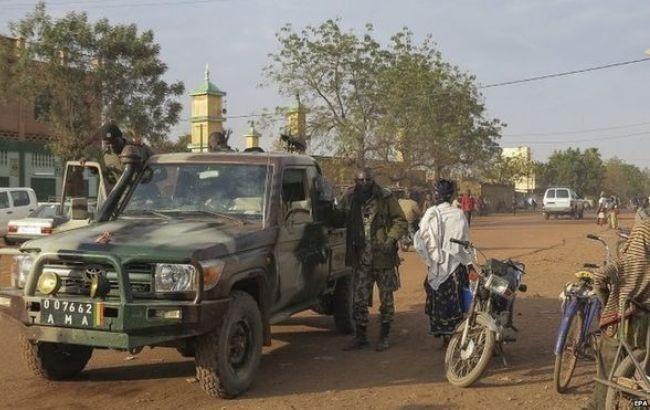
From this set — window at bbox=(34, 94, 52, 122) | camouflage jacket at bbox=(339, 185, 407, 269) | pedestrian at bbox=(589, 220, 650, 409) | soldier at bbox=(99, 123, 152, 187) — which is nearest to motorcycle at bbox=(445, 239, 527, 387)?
camouflage jacket at bbox=(339, 185, 407, 269)

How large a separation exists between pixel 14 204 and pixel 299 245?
19.0 m

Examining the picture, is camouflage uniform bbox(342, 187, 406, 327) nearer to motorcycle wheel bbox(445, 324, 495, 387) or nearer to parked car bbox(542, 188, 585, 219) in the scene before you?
motorcycle wheel bbox(445, 324, 495, 387)

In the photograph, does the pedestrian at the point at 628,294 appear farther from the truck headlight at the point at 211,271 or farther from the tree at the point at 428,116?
the tree at the point at 428,116

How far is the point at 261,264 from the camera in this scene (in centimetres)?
574

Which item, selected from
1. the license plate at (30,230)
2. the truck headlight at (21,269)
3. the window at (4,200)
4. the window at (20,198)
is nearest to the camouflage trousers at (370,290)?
the truck headlight at (21,269)

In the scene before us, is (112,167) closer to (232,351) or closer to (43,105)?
(232,351)

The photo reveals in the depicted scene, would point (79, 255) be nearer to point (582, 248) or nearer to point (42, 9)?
point (582, 248)

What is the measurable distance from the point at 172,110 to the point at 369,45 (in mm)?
11525

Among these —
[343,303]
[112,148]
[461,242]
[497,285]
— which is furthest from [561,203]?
[112,148]

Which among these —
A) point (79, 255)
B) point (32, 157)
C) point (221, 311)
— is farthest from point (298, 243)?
point (32, 157)

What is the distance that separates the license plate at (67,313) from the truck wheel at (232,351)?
85cm

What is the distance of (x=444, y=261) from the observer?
22.5ft

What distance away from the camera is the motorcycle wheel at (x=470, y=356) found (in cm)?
569

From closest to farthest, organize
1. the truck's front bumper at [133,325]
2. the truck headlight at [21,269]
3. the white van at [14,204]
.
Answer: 1. the truck's front bumper at [133,325]
2. the truck headlight at [21,269]
3. the white van at [14,204]
